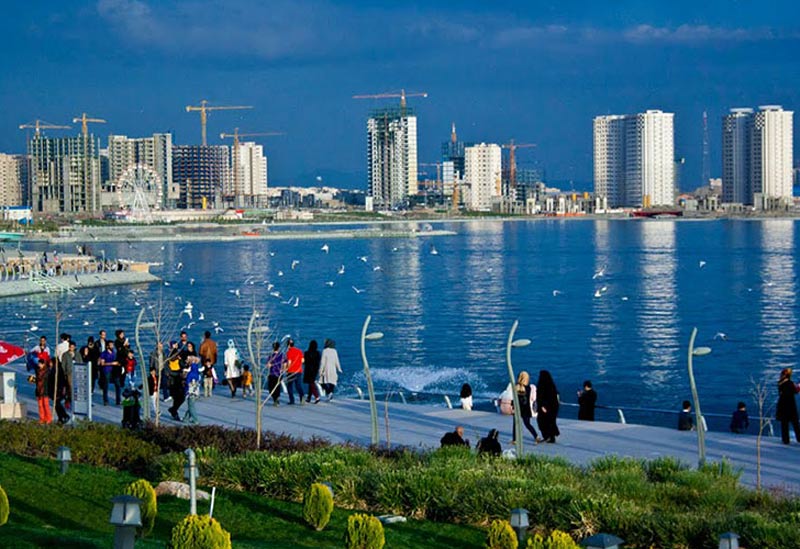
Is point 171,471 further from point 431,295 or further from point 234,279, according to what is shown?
point 234,279

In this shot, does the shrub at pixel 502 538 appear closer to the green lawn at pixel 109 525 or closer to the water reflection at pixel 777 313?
the green lawn at pixel 109 525

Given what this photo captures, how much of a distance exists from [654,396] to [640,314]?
58.8 feet

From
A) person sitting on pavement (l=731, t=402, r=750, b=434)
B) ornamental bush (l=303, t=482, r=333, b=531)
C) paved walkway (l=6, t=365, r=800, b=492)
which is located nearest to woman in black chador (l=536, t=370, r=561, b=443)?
paved walkway (l=6, t=365, r=800, b=492)

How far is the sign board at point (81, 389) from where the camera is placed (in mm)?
11992

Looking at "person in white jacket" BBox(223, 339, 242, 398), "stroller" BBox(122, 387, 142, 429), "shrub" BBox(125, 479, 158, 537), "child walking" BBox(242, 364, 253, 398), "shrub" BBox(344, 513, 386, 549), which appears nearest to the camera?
"shrub" BBox(344, 513, 386, 549)

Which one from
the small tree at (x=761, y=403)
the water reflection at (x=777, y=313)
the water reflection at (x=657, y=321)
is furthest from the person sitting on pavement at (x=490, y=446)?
the water reflection at (x=777, y=313)

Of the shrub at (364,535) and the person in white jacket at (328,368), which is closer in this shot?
the shrub at (364,535)

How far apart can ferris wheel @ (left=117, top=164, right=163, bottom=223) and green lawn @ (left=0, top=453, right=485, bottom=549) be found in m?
148

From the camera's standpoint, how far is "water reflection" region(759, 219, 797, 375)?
29.9 m

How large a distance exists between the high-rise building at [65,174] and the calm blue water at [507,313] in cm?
10533

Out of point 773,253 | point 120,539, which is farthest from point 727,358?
point 773,253

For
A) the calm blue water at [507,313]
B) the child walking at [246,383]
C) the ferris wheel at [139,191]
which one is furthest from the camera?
the ferris wheel at [139,191]

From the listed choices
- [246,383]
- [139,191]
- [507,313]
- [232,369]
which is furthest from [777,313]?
[139,191]

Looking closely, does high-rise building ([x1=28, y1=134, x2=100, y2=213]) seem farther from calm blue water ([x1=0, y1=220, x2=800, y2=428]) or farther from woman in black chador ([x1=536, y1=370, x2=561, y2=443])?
woman in black chador ([x1=536, y1=370, x2=561, y2=443])
